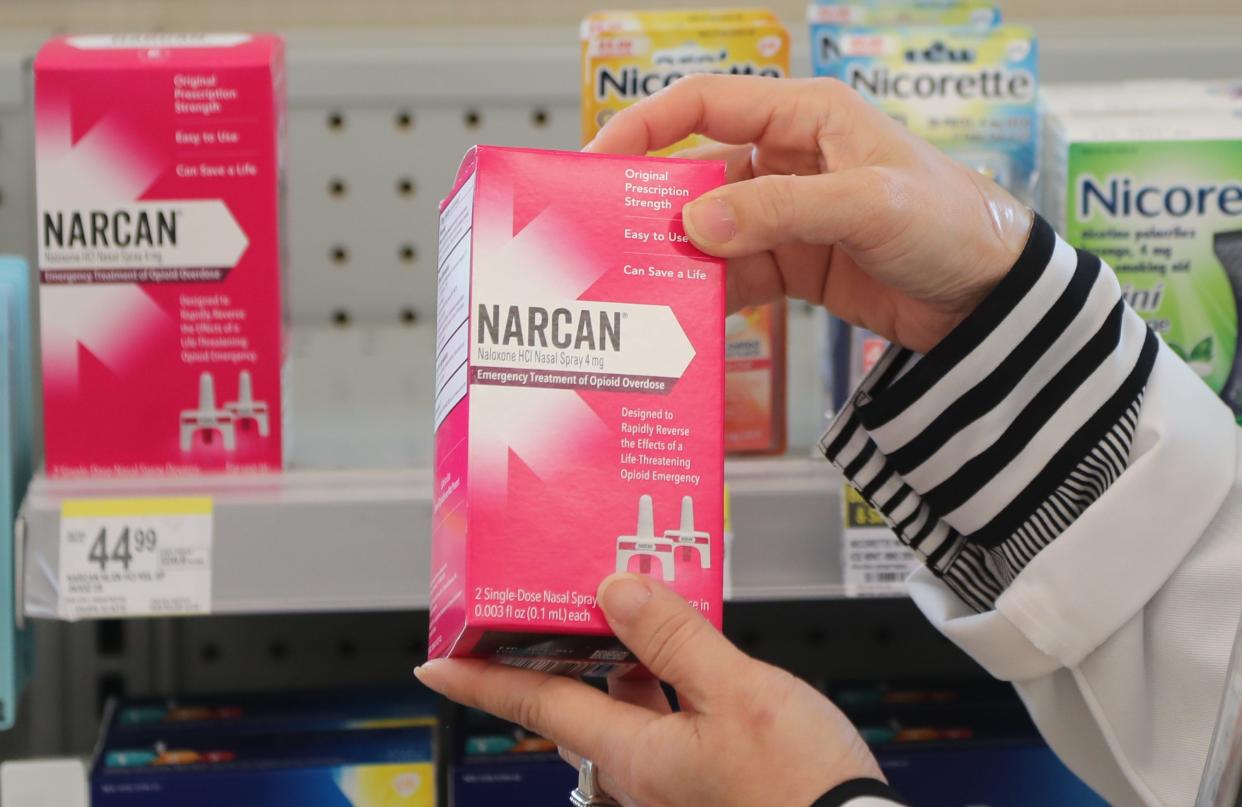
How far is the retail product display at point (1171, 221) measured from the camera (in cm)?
→ 115

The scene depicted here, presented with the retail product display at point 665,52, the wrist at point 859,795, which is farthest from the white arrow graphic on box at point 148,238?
the wrist at point 859,795

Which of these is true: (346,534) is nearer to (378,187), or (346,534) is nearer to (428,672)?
(428,672)

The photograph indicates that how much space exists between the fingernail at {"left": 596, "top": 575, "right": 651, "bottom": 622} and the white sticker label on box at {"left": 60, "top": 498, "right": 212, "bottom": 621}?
43 cm

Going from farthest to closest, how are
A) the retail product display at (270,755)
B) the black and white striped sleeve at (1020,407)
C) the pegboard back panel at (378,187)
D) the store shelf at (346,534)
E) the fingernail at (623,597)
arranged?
the pegboard back panel at (378,187), the retail product display at (270,755), the store shelf at (346,534), the black and white striped sleeve at (1020,407), the fingernail at (623,597)

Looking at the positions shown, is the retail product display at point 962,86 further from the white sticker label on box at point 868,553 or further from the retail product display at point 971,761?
the retail product display at point 971,761

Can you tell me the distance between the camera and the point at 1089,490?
1032mm

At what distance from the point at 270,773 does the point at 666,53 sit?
0.69 meters

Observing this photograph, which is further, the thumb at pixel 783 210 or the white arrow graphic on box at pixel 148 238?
the white arrow graphic on box at pixel 148 238

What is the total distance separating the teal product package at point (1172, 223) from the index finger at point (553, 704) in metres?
0.58

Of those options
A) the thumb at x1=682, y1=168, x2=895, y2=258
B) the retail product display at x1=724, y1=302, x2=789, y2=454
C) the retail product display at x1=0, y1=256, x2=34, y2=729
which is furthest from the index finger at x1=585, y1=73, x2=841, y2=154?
the retail product display at x1=0, y1=256, x2=34, y2=729

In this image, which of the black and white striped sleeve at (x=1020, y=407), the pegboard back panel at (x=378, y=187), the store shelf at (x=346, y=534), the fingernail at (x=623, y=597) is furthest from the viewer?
the pegboard back panel at (x=378, y=187)

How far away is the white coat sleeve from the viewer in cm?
100

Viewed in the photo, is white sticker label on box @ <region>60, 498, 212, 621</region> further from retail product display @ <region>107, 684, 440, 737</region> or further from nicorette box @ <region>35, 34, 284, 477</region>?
retail product display @ <region>107, 684, 440, 737</region>

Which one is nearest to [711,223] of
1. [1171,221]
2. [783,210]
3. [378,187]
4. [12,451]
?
[783,210]
